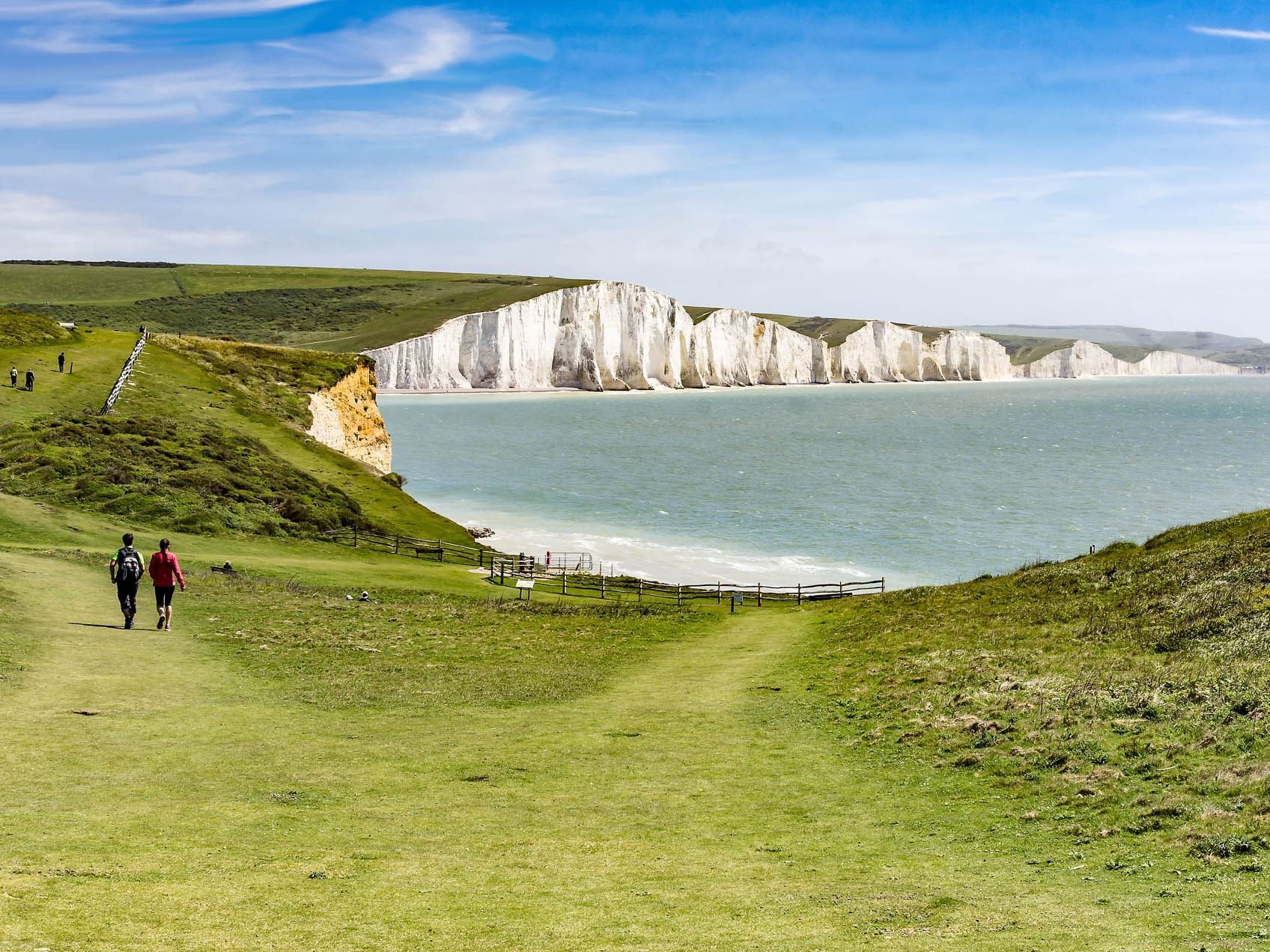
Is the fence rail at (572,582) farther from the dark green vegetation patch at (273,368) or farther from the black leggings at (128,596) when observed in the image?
the dark green vegetation patch at (273,368)

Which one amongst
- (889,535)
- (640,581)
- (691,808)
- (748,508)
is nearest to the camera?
(691,808)

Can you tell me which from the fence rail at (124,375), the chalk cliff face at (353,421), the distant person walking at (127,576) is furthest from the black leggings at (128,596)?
the chalk cliff face at (353,421)

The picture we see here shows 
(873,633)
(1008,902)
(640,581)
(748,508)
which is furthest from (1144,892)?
(748,508)

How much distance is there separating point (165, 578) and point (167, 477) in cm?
2372

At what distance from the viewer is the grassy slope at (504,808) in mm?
9258

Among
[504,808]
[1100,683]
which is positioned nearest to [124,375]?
[504,808]

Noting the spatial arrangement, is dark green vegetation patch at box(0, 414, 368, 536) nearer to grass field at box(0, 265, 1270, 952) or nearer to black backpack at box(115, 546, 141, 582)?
grass field at box(0, 265, 1270, 952)

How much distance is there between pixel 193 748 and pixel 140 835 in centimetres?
414

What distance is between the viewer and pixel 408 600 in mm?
31297

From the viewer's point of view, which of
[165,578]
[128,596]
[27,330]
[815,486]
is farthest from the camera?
[815,486]

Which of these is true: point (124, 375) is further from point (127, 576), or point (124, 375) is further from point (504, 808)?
point (504, 808)

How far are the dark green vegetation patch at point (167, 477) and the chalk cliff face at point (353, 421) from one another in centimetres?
1455

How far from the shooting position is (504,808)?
13.6 meters

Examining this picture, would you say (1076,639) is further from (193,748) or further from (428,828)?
(193,748)
